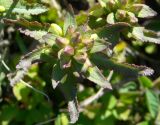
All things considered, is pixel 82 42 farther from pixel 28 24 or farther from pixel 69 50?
pixel 28 24

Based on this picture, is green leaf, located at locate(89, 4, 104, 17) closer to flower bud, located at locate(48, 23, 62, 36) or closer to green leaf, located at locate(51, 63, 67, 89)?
flower bud, located at locate(48, 23, 62, 36)

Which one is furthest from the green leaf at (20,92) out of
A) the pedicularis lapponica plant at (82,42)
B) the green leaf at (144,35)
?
the green leaf at (144,35)

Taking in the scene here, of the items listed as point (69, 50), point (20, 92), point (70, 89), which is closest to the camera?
point (69, 50)

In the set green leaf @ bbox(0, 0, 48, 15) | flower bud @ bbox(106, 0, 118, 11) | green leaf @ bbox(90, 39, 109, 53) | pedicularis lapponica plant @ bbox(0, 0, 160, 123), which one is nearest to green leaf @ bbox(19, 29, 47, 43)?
pedicularis lapponica plant @ bbox(0, 0, 160, 123)

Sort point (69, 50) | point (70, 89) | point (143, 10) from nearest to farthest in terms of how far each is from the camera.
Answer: point (69, 50)
point (70, 89)
point (143, 10)

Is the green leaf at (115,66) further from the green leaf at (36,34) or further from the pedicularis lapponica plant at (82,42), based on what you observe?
the green leaf at (36,34)

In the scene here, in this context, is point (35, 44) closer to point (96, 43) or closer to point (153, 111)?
point (96, 43)

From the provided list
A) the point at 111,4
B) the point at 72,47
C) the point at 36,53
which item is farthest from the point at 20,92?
the point at 111,4

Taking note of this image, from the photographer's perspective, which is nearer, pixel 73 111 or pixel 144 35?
pixel 73 111
